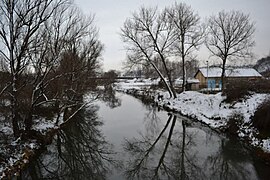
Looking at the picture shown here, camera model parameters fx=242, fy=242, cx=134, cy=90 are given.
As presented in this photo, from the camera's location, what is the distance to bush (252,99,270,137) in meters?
12.6

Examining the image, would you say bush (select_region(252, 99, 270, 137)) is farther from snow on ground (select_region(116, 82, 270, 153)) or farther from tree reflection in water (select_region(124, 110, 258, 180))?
tree reflection in water (select_region(124, 110, 258, 180))

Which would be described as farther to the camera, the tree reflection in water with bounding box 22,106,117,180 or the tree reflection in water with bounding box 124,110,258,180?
the tree reflection in water with bounding box 22,106,117,180

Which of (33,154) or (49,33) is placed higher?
(49,33)

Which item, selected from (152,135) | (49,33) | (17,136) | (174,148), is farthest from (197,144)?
(49,33)

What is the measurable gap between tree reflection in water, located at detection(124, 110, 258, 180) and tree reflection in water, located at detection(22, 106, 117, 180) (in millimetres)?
1269

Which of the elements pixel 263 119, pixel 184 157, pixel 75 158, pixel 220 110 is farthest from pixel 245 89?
pixel 75 158

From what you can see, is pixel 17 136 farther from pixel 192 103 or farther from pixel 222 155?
pixel 192 103

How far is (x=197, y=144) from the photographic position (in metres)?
13.9

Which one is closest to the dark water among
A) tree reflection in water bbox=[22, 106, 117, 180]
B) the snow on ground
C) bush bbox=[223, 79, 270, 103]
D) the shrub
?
tree reflection in water bbox=[22, 106, 117, 180]

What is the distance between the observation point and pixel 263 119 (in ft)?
42.7

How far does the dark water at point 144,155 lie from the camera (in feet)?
33.1

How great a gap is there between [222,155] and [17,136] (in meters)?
10.3

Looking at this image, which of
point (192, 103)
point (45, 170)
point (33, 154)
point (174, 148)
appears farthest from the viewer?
point (192, 103)

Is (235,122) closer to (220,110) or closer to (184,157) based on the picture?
(220,110)
